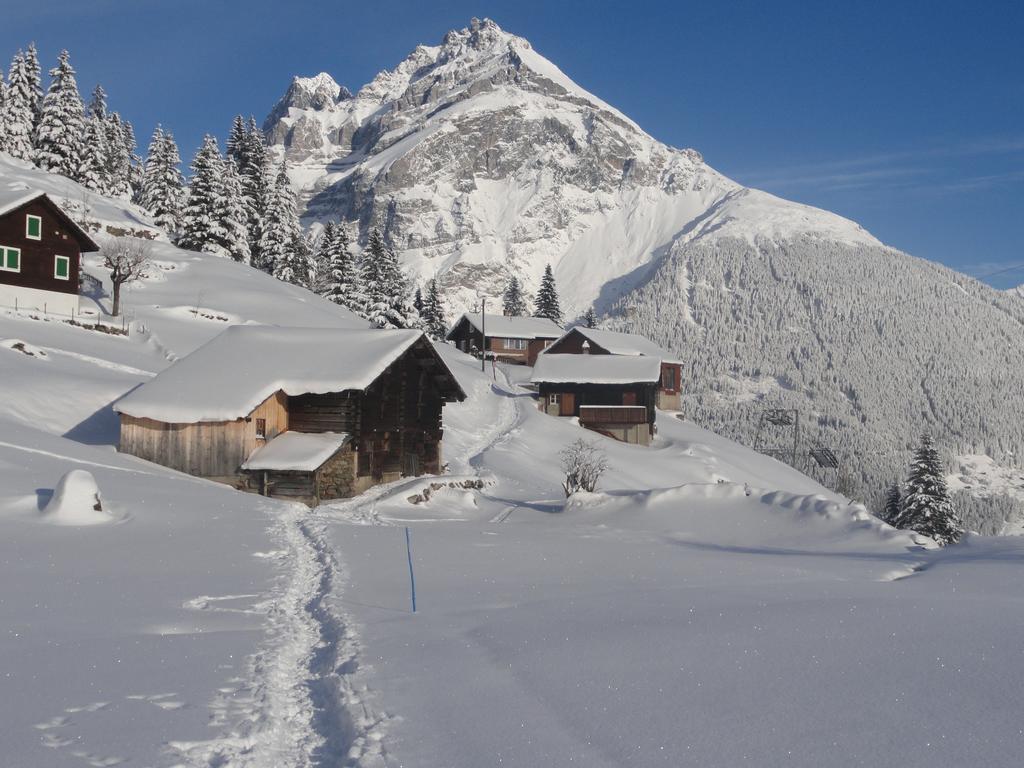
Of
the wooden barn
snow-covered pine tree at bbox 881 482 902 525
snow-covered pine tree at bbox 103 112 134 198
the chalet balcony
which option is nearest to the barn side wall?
the wooden barn

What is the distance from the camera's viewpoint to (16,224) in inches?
1694

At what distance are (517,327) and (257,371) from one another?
70350mm

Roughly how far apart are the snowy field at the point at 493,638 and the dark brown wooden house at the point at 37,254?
27.9 metres

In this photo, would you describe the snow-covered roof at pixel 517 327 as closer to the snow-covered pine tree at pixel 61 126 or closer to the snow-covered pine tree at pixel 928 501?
the snow-covered pine tree at pixel 61 126

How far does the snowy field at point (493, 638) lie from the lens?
5.48 meters

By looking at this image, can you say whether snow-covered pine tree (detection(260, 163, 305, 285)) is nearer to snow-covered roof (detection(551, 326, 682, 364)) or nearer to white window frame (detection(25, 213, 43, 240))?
snow-covered roof (detection(551, 326, 682, 364))

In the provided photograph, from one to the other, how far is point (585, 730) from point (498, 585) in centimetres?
648

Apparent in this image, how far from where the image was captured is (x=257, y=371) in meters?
28.0

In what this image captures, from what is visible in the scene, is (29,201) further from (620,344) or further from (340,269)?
(620,344)

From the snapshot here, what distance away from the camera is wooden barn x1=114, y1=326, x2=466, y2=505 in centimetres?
2644

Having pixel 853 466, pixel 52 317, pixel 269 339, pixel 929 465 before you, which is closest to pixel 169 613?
pixel 269 339

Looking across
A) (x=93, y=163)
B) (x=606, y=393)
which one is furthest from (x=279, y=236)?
(x=606, y=393)

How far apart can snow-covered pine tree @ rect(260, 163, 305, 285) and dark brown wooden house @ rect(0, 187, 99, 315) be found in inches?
1265

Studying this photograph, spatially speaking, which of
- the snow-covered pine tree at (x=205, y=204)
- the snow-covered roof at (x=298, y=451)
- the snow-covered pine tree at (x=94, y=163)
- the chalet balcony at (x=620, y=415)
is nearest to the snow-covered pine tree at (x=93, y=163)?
the snow-covered pine tree at (x=94, y=163)
